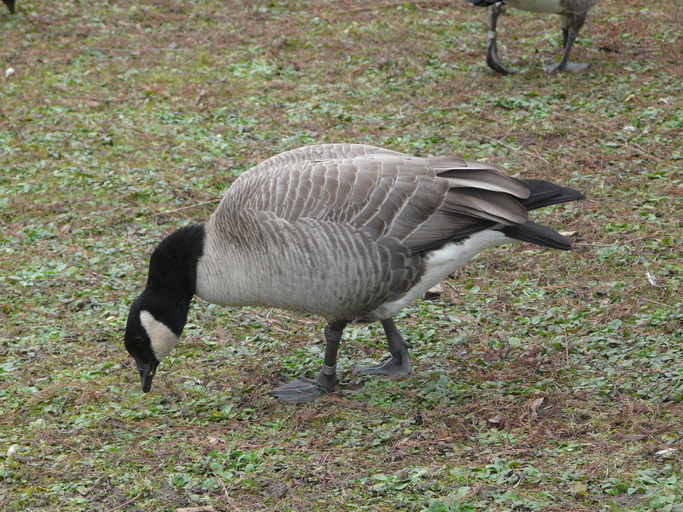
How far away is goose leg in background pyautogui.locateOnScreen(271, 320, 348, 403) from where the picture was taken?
5.20 m

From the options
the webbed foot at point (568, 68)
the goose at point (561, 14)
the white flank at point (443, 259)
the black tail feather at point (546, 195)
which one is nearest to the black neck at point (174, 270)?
the white flank at point (443, 259)

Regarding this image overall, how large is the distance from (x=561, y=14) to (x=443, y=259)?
19.0ft

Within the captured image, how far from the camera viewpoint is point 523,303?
20.0ft

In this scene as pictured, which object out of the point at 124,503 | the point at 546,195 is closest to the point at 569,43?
the point at 546,195

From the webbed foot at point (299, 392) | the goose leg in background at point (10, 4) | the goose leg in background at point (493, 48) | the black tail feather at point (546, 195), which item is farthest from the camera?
the goose leg in background at point (10, 4)

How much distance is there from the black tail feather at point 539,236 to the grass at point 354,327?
2.67 feet

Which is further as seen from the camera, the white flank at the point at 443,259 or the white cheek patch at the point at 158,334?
the white cheek patch at the point at 158,334

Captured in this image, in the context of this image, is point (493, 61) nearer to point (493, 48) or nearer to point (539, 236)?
point (493, 48)

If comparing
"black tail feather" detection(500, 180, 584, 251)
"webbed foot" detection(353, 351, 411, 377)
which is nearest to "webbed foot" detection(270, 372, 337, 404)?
"webbed foot" detection(353, 351, 411, 377)

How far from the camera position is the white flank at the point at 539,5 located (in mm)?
9555

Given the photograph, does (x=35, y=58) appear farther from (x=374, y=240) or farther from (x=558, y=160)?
(x=374, y=240)

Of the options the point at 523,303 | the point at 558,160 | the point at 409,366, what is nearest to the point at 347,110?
the point at 558,160

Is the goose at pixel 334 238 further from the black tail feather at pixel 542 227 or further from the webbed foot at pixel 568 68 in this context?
the webbed foot at pixel 568 68

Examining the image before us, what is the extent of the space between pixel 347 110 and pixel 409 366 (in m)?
4.57
